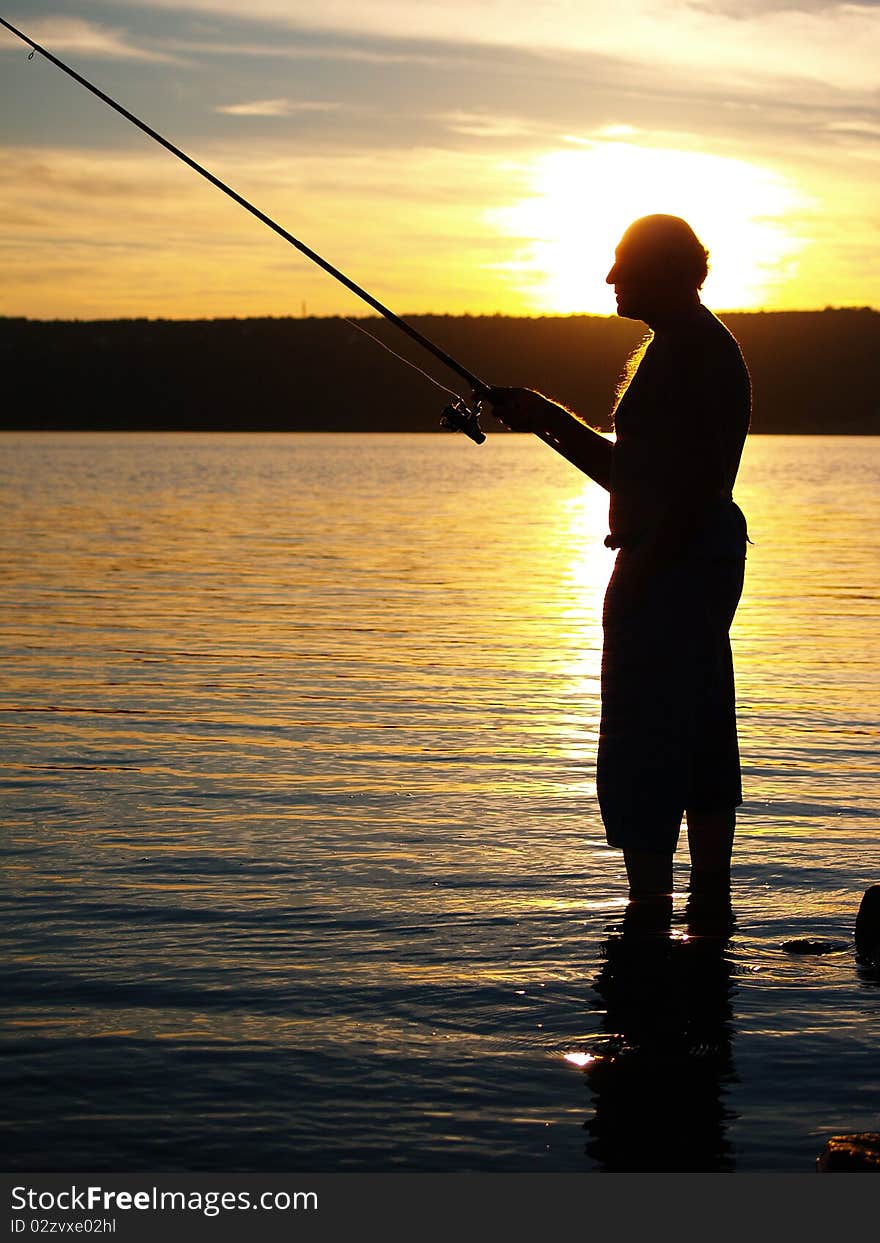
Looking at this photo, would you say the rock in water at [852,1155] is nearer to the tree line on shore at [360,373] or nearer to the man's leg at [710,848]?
the man's leg at [710,848]

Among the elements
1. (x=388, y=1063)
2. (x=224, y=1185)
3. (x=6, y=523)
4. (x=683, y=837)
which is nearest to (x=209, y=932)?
(x=388, y=1063)

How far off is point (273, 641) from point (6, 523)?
1457 centimetres

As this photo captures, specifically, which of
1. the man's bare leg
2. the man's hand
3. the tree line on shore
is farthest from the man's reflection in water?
the tree line on shore

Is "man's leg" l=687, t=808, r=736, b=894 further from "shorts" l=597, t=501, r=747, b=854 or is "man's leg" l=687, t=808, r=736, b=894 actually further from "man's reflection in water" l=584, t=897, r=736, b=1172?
"shorts" l=597, t=501, r=747, b=854

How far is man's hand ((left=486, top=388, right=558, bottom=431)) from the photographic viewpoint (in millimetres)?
5176

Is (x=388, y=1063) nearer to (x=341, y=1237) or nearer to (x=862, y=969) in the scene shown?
(x=341, y=1237)

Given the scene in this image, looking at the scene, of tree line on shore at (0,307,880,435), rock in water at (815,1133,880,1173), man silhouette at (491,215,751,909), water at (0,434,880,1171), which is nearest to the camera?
rock in water at (815,1133,880,1173)

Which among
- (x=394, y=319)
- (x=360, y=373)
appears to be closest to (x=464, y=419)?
(x=394, y=319)

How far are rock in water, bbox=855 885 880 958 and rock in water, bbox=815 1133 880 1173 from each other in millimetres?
1586

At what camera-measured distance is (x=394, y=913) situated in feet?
18.1

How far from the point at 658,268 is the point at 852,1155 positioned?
7.96 feet

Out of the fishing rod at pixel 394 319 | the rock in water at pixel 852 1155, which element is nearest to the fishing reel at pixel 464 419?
the fishing rod at pixel 394 319

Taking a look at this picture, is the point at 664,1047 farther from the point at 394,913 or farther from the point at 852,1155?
the point at 394,913

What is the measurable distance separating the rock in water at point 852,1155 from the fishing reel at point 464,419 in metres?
3.09
